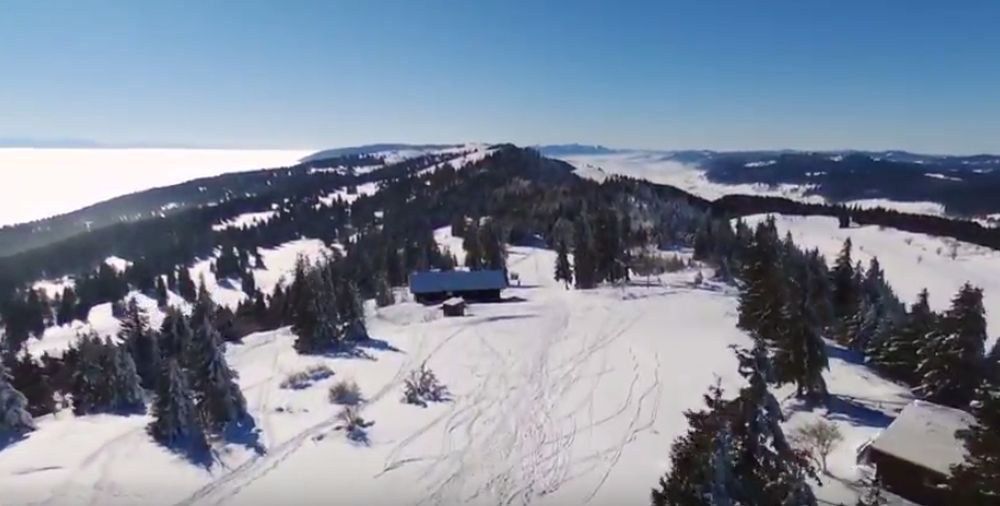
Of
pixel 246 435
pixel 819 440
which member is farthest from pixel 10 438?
pixel 819 440

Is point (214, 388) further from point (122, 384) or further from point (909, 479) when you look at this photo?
point (909, 479)

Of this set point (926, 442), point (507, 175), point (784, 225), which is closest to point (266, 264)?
point (507, 175)

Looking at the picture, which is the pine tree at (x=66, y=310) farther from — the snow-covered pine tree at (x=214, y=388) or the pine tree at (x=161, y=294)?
the snow-covered pine tree at (x=214, y=388)

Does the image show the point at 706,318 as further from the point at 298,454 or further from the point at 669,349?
the point at 298,454

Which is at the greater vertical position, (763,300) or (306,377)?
(763,300)

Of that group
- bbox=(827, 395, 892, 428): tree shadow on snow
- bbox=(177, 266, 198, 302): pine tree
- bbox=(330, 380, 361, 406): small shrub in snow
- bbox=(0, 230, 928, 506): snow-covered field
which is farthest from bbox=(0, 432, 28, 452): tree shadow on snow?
bbox=(177, 266, 198, 302): pine tree

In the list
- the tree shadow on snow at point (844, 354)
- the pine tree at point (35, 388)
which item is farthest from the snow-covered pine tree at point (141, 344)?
the tree shadow on snow at point (844, 354)
